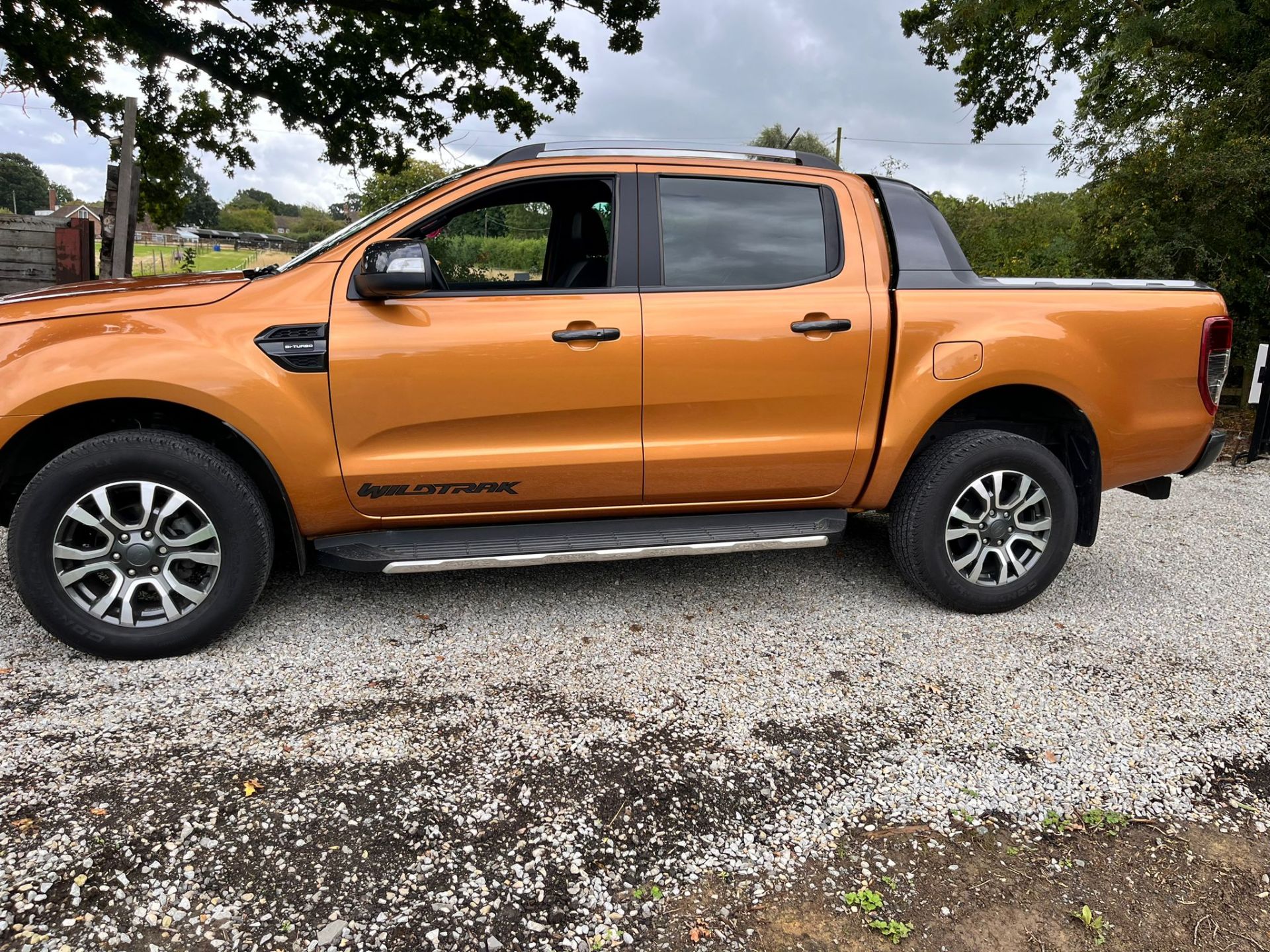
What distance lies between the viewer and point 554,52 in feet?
36.1

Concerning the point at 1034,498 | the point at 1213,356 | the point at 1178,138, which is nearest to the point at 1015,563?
the point at 1034,498

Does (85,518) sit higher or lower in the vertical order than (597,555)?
higher

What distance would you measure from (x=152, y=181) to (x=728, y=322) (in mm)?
10413

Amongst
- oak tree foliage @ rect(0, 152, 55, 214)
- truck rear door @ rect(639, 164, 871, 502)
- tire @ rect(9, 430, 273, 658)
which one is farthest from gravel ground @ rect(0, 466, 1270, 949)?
oak tree foliage @ rect(0, 152, 55, 214)

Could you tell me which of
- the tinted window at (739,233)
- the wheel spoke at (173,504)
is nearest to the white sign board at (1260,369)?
the tinted window at (739,233)

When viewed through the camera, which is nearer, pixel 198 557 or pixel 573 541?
pixel 198 557

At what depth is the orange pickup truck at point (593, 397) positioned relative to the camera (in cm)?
297

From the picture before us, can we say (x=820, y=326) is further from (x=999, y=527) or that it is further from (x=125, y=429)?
(x=125, y=429)

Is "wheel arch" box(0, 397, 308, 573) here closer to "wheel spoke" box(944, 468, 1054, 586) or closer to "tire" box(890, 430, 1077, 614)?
"tire" box(890, 430, 1077, 614)

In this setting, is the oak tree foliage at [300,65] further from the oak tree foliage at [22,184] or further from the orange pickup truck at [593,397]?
the oak tree foliage at [22,184]

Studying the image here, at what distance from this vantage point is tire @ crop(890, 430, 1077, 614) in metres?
3.53

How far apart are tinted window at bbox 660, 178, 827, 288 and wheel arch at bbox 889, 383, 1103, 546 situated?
2.98 ft

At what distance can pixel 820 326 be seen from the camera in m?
3.34

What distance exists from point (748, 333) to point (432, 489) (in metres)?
1.38
